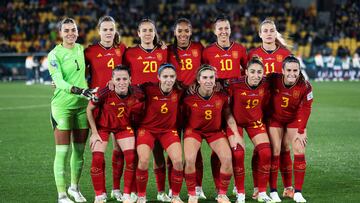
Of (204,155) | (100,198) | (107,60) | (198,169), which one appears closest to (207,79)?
(198,169)

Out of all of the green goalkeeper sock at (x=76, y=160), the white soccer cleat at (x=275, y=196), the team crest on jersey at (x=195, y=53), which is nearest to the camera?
the white soccer cleat at (x=275, y=196)

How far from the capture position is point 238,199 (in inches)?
319

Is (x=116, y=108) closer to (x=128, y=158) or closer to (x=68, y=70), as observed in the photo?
(x=128, y=158)

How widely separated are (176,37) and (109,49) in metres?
0.79

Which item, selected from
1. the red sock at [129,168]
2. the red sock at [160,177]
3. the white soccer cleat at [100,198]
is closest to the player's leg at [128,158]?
the red sock at [129,168]

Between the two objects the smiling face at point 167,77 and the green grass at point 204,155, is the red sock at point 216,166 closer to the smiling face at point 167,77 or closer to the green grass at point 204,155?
the green grass at point 204,155

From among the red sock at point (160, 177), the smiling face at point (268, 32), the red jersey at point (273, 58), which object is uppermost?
the smiling face at point (268, 32)

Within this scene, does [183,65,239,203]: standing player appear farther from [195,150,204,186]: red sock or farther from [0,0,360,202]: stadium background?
[0,0,360,202]: stadium background

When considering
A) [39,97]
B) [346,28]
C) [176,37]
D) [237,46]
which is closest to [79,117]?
[176,37]

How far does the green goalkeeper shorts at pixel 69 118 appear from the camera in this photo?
8352mm

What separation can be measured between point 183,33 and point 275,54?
1097 mm

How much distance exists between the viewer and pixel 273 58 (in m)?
8.89

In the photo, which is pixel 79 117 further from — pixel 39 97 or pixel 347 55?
pixel 347 55

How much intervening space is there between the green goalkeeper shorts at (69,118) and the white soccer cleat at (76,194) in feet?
2.28
